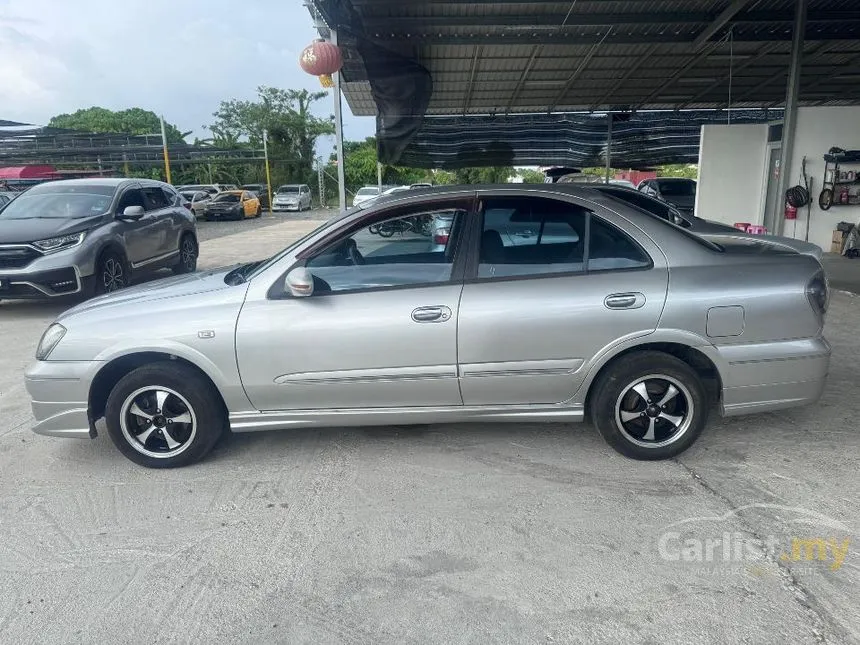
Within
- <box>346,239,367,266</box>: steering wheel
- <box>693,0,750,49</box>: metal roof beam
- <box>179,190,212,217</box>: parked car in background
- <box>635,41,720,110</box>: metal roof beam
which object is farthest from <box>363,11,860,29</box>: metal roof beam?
<box>179,190,212,217</box>: parked car in background

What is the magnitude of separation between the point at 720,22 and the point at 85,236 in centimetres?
879

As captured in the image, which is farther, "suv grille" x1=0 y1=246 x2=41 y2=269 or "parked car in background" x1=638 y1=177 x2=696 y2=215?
"parked car in background" x1=638 y1=177 x2=696 y2=215

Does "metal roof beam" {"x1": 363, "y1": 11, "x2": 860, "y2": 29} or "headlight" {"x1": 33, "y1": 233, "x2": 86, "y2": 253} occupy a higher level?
"metal roof beam" {"x1": 363, "y1": 11, "x2": 860, "y2": 29}

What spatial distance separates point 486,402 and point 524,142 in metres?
11.4

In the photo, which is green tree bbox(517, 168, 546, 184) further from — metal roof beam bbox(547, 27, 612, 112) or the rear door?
the rear door

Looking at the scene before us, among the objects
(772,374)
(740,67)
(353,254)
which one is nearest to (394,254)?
(353,254)

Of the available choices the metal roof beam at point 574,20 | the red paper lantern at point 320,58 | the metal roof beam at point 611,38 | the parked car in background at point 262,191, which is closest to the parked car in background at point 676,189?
the metal roof beam at point 611,38

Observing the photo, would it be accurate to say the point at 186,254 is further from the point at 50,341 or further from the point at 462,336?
the point at 462,336

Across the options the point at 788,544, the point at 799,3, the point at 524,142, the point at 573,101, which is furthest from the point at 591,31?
the point at 788,544

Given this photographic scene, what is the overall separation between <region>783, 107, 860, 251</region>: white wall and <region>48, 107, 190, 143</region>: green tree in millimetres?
55398

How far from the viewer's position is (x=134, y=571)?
2787mm

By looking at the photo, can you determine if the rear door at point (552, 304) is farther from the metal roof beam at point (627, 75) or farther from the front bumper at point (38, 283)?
the metal roof beam at point (627, 75)

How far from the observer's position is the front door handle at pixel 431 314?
3.47m

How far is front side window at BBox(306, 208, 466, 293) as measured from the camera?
11.8ft
